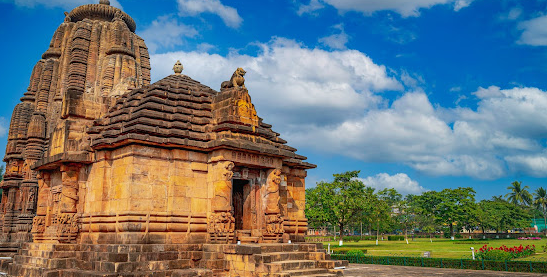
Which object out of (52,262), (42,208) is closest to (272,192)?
(52,262)

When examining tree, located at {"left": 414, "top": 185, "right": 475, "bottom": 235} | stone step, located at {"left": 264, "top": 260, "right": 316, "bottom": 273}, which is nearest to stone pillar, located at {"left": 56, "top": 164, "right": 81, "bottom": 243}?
stone step, located at {"left": 264, "top": 260, "right": 316, "bottom": 273}

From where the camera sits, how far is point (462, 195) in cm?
6062

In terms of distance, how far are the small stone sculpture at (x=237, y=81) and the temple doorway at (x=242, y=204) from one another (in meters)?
3.73

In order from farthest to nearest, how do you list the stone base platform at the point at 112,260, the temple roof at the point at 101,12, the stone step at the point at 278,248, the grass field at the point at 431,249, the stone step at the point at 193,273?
1. the temple roof at the point at 101,12
2. the grass field at the point at 431,249
3. the stone step at the point at 278,248
4. the stone step at the point at 193,273
5. the stone base platform at the point at 112,260

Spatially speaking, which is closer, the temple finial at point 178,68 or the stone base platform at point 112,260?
the stone base platform at point 112,260

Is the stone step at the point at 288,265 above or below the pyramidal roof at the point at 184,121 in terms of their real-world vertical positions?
below

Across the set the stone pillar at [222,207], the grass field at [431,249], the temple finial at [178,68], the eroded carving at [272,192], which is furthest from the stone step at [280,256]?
the grass field at [431,249]

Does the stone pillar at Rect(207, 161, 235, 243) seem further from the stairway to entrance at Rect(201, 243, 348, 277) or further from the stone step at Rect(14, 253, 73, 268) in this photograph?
the stone step at Rect(14, 253, 73, 268)

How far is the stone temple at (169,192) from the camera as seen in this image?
12.3 meters

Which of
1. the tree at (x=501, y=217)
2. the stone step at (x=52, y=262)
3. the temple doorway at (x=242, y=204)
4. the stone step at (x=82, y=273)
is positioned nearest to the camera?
the stone step at (x=82, y=273)

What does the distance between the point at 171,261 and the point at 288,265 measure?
3.54 meters

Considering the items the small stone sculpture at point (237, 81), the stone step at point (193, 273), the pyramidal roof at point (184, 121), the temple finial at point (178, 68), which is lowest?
the stone step at point (193, 273)

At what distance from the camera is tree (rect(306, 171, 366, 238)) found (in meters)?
39.9

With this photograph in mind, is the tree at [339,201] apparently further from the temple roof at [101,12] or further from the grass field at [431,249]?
the temple roof at [101,12]
